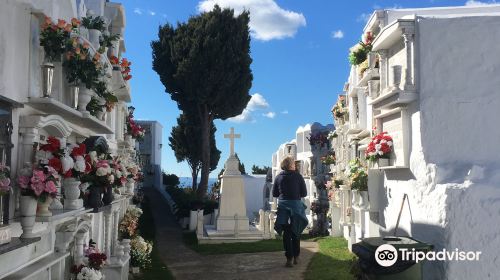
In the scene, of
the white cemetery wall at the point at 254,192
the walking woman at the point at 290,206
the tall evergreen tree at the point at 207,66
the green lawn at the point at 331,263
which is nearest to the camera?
the green lawn at the point at 331,263

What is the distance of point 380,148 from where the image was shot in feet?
26.5

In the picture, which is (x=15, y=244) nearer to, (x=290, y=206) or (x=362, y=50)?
(x=290, y=206)

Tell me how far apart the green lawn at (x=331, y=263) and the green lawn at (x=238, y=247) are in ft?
4.31

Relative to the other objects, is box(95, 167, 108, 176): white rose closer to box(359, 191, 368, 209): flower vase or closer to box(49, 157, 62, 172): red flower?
box(49, 157, 62, 172): red flower

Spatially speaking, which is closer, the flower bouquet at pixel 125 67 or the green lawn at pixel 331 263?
the green lawn at pixel 331 263

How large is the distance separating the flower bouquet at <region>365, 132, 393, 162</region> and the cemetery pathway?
2.57 meters

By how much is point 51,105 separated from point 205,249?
30.1 feet

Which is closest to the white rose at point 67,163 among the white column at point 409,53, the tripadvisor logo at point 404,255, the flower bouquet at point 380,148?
the tripadvisor logo at point 404,255

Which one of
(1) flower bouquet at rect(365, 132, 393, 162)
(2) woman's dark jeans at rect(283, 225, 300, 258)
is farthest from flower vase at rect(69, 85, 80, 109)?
(2) woman's dark jeans at rect(283, 225, 300, 258)

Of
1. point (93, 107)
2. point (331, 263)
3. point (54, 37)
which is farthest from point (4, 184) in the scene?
point (331, 263)

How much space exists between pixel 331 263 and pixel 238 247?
365 cm

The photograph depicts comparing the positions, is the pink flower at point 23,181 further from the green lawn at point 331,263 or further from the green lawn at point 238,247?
the green lawn at point 238,247

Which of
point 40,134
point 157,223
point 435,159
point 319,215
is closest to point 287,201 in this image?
point 435,159

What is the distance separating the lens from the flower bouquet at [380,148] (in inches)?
318
